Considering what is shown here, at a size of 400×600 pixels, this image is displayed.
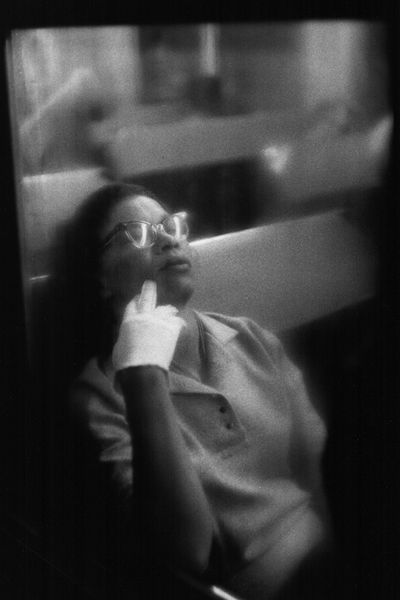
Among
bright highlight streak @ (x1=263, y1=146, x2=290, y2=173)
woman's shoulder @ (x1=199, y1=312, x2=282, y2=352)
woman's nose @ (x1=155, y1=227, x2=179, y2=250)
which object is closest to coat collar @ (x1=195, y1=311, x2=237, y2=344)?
woman's shoulder @ (x1=199, y1=312, x2=282, y2=352)

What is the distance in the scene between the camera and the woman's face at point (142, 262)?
1.39 metres

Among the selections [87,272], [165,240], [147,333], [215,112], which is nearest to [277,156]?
[215,112]

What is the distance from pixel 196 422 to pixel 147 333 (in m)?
0.17

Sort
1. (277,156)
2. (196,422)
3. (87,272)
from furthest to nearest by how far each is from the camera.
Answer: (87,272) < (196,422) < (277,156)

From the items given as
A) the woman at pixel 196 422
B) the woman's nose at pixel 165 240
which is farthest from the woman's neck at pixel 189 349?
the woman's nose at pixel 165 240

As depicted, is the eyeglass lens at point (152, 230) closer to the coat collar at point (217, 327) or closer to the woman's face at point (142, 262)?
the woman's face at point (142, 262)

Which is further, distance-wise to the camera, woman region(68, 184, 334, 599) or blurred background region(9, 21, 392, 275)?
woman region(68, 184, 334, 599)

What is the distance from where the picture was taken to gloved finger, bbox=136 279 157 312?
1424 mm

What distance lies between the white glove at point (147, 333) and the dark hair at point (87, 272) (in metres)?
0.06

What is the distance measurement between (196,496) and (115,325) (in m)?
0.34

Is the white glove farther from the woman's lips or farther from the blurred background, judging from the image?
the blurred background

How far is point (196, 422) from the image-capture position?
4.46ft

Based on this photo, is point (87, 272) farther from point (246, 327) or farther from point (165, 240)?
point (246, 327)

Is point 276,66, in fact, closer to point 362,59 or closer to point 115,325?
point 362,59
